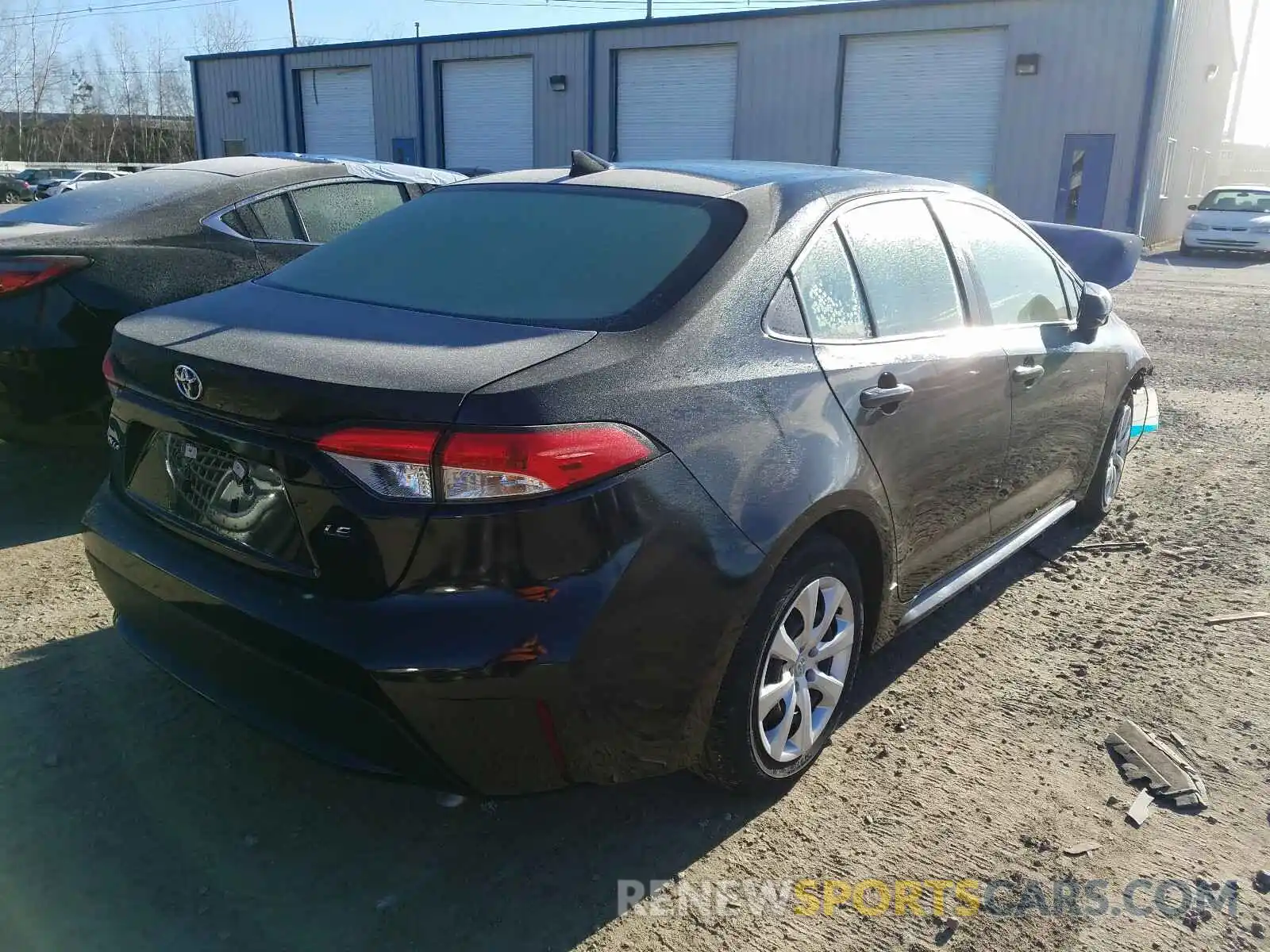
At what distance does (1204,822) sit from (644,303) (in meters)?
2.02

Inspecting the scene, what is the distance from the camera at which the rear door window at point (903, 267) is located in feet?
9.73

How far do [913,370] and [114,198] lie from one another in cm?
389

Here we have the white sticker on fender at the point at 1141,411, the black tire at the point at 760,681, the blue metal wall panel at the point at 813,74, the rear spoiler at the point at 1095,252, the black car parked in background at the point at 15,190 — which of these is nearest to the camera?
the black tire at the point at 760,681

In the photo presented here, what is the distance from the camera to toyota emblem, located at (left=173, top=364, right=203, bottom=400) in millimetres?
2258

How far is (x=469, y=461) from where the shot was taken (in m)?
1.96

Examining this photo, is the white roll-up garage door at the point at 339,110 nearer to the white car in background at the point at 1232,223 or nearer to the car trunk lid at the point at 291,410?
the white car in background at the point at 1232,223

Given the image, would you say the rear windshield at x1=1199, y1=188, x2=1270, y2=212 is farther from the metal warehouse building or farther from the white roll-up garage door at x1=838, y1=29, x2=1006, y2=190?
the white roll-up garage door at x1=838, y1=29, x2=1006, y2=190

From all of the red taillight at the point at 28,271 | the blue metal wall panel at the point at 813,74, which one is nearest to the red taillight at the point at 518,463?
the red taillight at the point at 28,271

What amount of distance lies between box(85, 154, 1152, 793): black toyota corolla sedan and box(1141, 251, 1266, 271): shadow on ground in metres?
20.1

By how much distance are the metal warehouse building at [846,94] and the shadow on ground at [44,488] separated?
65.0ft

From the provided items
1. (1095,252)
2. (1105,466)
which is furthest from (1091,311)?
(1095,252)

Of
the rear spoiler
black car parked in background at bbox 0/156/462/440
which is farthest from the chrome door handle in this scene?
the rear spoiler

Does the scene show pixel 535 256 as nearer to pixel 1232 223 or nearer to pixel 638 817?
pixel 638 817

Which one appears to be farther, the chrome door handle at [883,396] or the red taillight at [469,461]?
the chrome door handle at [883,396]
